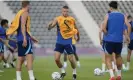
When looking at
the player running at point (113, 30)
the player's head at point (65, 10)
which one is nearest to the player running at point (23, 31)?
the player's head at point (65, 10)

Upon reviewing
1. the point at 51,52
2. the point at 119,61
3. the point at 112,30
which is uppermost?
the point at 112,30

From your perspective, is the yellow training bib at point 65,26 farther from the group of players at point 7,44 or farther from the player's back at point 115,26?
the group of players at point 7,44

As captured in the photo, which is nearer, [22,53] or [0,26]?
[22,53]

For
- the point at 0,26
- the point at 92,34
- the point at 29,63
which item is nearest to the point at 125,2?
the point at 92,34

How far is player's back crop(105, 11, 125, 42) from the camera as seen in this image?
11.0m

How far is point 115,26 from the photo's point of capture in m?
11.1

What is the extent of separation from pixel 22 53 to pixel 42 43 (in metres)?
22.6

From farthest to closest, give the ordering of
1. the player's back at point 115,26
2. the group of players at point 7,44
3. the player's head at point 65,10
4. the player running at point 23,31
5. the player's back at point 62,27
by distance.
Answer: the group of players at point 7,44
the player's back at point 62,27
the player's head at point 65,10
the player's back at point 115,26
the player running at point 23,31

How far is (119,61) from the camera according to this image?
1135cm

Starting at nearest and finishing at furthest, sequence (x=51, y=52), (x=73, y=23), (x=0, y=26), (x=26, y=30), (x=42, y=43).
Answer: (x=26, y=30) < (x=73, y=23) < (x=0, y=26) < (x=51, y=52) < (x=42, y=43)

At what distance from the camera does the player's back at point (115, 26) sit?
1102 cm

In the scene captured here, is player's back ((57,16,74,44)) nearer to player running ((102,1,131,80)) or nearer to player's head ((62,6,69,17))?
player's head ((62,6,69,17))

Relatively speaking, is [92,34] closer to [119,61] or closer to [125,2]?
[125,2]

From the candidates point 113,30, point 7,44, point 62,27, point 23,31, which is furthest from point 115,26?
point 7,44
